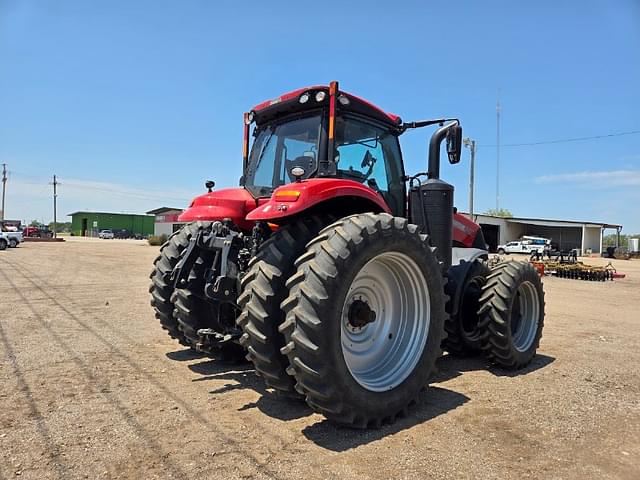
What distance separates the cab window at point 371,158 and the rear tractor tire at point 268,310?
1.27 m

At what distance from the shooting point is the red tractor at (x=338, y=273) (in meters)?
3.39

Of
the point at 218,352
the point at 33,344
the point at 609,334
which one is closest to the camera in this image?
the point at 218,352

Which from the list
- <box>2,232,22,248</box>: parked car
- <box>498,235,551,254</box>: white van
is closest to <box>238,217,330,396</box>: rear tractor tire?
<box>2,232,22,248</box>: parked car

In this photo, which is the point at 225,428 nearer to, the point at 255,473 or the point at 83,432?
the point at 255,473

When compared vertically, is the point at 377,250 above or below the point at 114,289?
above

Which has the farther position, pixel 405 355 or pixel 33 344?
pixel 33 344

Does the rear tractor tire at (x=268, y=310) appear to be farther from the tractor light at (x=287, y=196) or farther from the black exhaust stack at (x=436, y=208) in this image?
the black exhaust stack at (x=436, y=208)

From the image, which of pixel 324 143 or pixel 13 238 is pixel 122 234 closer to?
pixel 13 238

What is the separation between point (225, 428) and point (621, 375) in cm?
445

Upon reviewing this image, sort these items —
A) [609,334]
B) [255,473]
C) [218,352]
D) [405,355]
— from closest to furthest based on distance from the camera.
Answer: [255,473]
[405,355]
[218,352]
[609,334]

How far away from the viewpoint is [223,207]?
4.86 metres

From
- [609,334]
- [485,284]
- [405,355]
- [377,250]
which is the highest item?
[377,250]

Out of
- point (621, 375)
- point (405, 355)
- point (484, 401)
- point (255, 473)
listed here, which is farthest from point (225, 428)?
point (621, 375)

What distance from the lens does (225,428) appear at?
3.55 metres
